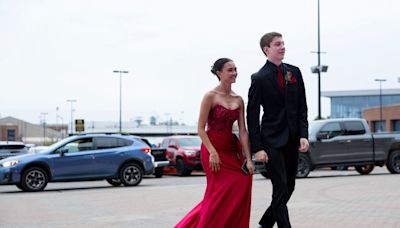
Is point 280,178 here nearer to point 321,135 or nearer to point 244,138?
point 244,138

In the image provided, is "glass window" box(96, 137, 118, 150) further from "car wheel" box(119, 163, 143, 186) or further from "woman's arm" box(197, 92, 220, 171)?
"woman's arm" box(197, 92, 220, 171)

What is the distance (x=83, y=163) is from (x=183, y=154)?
839 cm

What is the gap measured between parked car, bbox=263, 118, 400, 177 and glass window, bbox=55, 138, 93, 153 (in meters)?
6.21

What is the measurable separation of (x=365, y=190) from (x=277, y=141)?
356 inches

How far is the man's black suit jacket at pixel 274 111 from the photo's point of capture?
23.3 ft

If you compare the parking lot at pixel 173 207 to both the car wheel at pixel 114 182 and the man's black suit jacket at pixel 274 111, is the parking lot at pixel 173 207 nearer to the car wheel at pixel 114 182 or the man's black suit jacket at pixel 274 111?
the man's black suit jacket at pixel 274 111

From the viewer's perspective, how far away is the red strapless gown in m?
6.89

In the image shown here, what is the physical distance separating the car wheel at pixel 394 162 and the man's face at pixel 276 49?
57.3 ft

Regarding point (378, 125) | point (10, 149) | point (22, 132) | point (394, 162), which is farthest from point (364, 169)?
point (22, 132)

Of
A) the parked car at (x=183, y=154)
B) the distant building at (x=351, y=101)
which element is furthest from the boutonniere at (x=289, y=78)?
the distant building at (x=351, y=101)

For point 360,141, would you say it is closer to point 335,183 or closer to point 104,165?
point 335,183

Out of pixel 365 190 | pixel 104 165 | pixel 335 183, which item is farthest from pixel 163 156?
pixel 365 190

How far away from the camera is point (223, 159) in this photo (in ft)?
23.0

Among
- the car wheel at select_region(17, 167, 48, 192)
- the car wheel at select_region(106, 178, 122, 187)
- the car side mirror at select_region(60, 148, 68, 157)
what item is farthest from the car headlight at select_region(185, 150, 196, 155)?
the car wheel at select_region(17, 167, 48, 192)
